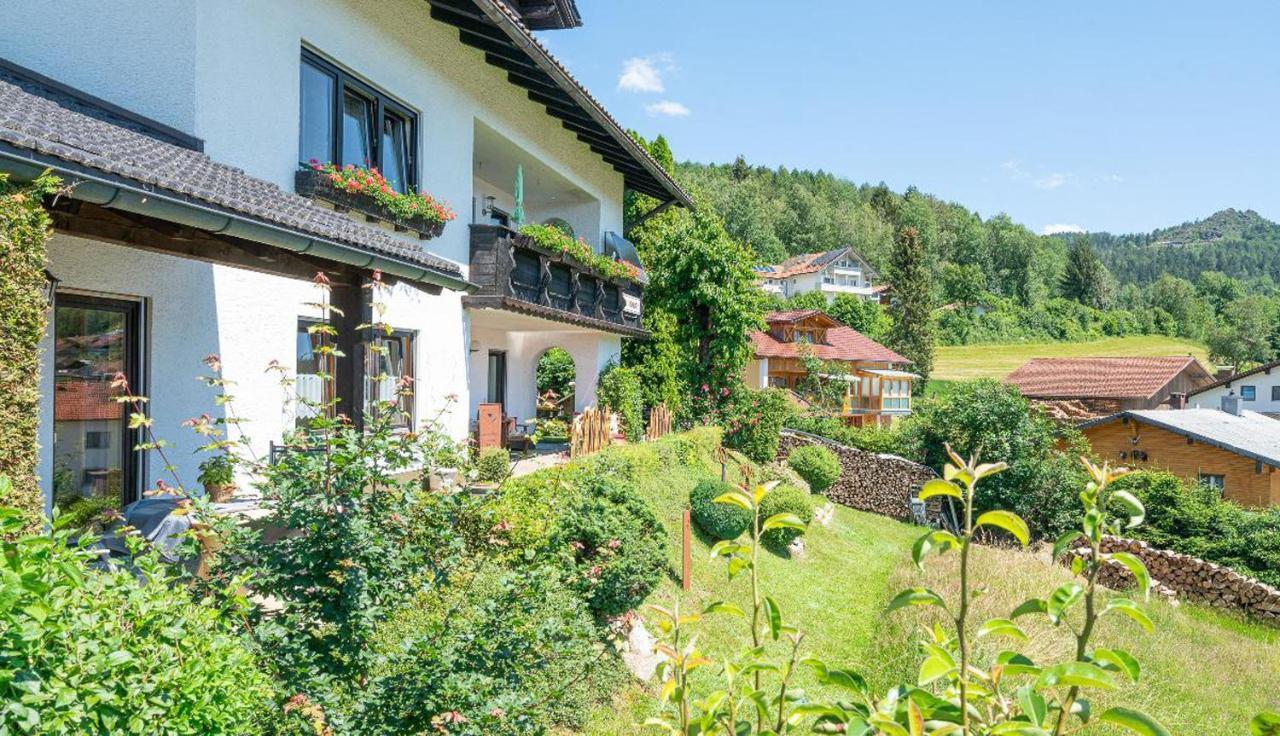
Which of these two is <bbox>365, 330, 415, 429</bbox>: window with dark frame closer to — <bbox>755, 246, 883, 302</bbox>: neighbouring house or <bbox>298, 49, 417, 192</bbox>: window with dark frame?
<bbox>298, 49, 417, 192</bbox>: window with dark frame

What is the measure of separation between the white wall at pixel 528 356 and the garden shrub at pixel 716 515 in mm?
4920

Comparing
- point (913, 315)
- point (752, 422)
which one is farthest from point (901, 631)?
point (913, 315)

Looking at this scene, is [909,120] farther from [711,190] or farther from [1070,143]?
[711,190]

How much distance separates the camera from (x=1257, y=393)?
161 ft

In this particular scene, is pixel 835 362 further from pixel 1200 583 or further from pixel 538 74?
pixel 538 74

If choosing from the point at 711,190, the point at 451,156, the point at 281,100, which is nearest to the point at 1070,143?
the point at 451,156

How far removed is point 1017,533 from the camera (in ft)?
4.65

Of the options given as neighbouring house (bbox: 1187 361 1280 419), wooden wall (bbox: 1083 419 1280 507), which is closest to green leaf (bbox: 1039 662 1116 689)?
wooden wall (bbox: 1083 419 1280 507)

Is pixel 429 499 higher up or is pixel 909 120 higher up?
pixel 909 120

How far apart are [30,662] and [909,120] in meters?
27.2

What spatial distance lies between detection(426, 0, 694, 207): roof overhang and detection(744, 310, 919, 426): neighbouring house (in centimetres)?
2252

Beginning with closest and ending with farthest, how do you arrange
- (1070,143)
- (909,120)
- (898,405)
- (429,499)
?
(429,499) → (909,120) → (1070,143) → (898,405)

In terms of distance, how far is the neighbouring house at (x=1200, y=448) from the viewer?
82.5 feet

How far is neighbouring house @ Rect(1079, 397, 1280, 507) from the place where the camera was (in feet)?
82.5
